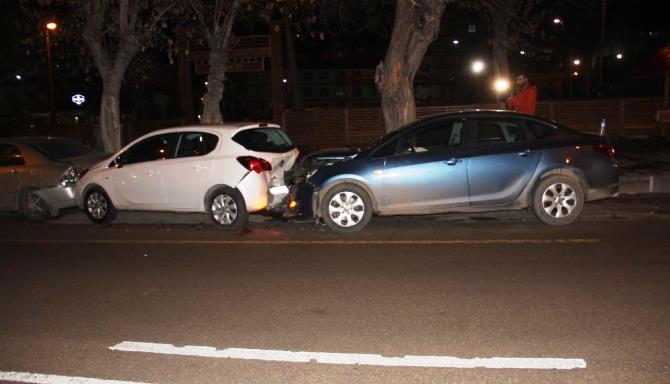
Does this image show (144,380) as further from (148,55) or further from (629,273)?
(148,55)

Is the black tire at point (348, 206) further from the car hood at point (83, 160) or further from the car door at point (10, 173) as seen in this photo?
the car door at point (10, 173)

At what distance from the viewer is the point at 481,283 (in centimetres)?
618

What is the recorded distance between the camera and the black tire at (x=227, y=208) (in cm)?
948

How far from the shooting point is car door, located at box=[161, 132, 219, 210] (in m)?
9.65

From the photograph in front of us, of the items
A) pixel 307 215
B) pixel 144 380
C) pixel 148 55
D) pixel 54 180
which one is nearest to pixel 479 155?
pixel 307 215

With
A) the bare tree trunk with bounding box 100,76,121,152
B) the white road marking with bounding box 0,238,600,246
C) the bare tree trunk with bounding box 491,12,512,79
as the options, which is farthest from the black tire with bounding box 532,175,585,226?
the bare tree trunk with bounding box 491,12,512,79

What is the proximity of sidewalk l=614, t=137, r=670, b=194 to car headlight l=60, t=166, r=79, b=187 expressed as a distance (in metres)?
10.2

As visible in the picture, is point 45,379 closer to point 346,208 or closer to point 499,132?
point 346,208

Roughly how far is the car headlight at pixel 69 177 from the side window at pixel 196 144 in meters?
2.72

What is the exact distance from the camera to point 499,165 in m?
8.65

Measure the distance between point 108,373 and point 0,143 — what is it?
30.0ft

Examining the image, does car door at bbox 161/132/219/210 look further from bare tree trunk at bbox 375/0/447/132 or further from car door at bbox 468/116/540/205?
bare tree trunk at bbox 375/0/447/132

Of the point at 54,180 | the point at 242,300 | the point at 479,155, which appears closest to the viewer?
the point at 242,300

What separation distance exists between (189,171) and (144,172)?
95cm
